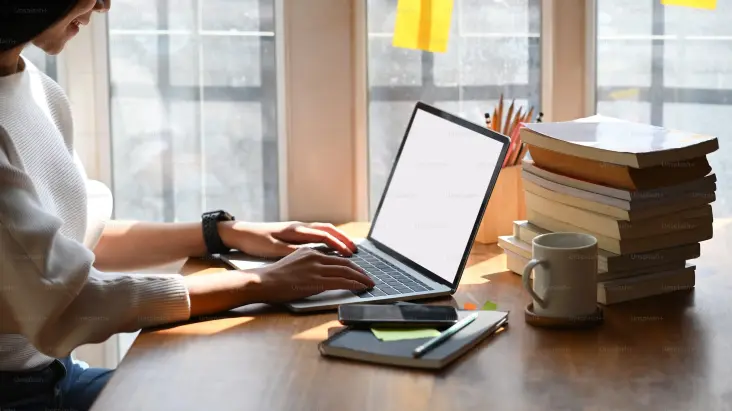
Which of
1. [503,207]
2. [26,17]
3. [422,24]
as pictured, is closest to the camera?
[26,17]

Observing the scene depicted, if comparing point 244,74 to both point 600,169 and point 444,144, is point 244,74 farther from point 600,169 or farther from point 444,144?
point 600,169

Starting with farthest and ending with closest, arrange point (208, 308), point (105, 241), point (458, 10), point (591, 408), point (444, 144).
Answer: point (458, 10) < point (105, 241) < point (444, 144) < point (208, 308) < point (591, 408)

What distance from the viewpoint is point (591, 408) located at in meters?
1.02

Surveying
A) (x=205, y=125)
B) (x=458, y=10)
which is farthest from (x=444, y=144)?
(x=205, y=125)

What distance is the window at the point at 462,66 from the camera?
2.06 metres

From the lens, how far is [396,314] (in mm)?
1262

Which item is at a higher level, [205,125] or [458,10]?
[458,10]

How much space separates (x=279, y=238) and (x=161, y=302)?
0.37m

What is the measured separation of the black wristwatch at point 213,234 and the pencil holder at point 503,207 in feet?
1.50

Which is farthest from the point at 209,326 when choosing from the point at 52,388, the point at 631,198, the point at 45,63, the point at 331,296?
the point at 45,63

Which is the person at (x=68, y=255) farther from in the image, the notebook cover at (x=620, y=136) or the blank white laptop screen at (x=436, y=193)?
the notebook cover at (x=620, y=136)

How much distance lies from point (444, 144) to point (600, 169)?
0.27 meters

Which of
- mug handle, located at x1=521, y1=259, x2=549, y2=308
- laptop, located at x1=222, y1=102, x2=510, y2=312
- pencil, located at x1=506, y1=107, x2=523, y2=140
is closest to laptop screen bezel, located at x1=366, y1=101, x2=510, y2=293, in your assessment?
laptop, located at x1=222, y1=102, x2=510, y2=312

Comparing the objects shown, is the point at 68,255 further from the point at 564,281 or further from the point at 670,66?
the point at 670,66
